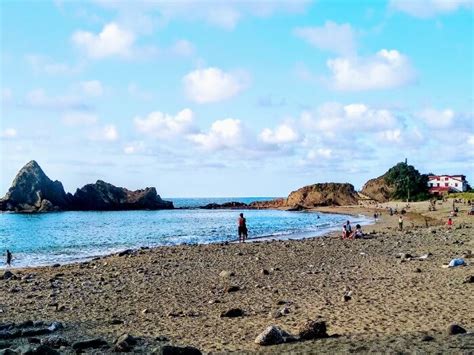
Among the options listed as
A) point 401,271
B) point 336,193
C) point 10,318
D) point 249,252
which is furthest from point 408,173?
point 10,318

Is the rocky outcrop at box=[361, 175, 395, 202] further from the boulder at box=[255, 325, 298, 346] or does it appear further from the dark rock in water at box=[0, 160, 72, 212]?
the boulder at box=[255, 325, 298, 346]

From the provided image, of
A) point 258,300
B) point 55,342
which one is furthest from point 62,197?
point 55,342

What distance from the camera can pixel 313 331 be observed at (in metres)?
10.1

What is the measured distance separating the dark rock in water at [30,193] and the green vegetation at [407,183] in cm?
9592

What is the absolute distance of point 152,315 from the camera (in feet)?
Result: 46.8

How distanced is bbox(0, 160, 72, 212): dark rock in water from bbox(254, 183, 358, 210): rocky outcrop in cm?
6801

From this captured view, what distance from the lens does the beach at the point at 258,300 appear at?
10805 millimetres

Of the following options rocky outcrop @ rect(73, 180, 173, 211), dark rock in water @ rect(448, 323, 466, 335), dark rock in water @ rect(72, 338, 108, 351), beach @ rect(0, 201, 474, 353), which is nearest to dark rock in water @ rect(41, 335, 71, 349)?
dark rock in water @ rect(72, 338, 108, 351)

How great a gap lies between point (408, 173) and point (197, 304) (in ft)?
486

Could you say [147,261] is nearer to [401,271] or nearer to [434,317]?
[401,271]

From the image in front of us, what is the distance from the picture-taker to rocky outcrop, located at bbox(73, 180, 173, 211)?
166 m

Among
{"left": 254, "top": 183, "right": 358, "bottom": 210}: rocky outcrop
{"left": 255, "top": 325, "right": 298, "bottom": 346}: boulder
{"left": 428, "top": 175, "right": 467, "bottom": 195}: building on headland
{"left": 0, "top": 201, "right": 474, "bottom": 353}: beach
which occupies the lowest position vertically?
{"left": 0, "top": 201, "right": 474, "bottom": 353}: beach

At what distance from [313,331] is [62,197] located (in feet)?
520

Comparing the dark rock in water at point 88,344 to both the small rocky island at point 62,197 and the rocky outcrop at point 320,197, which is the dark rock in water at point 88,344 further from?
the rocky outcrop at point 320,197
